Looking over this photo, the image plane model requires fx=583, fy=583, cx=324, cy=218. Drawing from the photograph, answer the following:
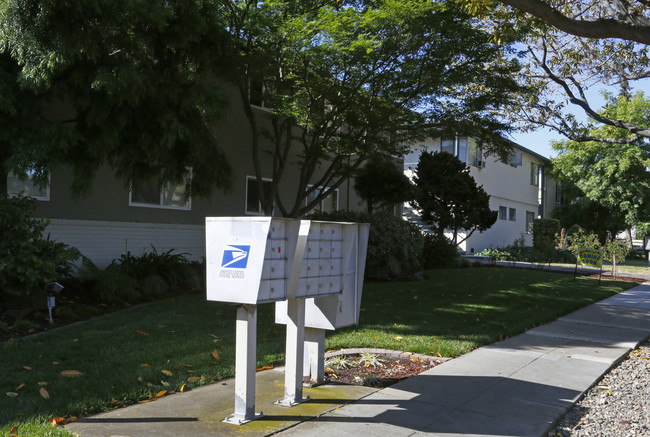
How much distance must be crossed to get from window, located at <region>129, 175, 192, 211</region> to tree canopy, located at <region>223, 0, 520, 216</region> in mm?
2132

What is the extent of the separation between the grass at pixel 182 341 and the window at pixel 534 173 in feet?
89.3

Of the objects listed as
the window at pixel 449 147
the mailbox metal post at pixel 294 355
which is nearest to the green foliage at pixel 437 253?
the window at pixel 449 147

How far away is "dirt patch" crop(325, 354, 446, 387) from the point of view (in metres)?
5.93

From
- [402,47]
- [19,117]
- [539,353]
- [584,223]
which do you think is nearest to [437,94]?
[402,47]

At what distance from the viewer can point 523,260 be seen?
27359mm

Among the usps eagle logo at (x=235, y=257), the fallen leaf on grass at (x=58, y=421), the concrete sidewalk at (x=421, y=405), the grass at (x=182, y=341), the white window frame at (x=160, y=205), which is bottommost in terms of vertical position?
the concrete sidewalk at (x=421, y=405)

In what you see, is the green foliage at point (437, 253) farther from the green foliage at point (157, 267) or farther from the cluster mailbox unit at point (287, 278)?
the cluster mailbox unit at point (287, 278)

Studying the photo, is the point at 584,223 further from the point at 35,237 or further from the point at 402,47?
the point at 35,237

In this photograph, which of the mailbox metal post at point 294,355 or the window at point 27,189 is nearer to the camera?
the mailbox metal post at point 294,355

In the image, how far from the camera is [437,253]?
20.0m

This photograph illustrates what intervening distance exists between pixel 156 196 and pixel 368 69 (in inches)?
231

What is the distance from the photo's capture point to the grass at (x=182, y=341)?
5090 mm

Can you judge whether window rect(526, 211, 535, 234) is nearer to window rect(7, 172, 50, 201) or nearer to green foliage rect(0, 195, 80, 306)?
window rect(7, 172, 50, 201)

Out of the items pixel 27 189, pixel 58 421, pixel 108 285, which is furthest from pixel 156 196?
pixel 58 421
